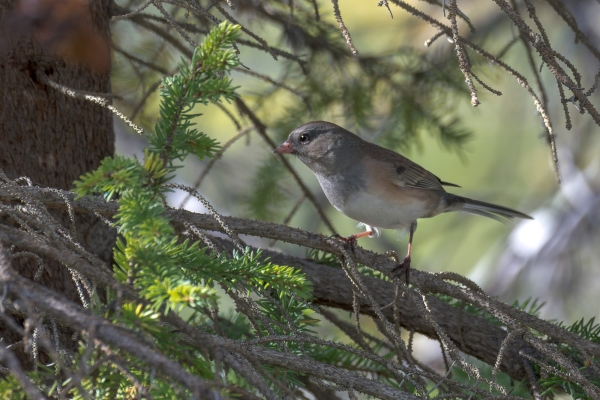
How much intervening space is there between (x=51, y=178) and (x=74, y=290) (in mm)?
423

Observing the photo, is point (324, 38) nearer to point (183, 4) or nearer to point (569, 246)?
point (183, 4)

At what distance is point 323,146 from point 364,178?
308 millimetres

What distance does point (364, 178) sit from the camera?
10.5ft

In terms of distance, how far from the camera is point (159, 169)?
4.23 ft

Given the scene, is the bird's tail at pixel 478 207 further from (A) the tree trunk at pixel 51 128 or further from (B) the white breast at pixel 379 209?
(A) the tree trunk at pixel 51 128

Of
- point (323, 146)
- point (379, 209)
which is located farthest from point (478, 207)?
point (323, 146)

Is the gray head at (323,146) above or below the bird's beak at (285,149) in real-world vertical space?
above

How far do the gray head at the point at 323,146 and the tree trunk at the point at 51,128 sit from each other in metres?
1.07

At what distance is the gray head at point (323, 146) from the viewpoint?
325cm

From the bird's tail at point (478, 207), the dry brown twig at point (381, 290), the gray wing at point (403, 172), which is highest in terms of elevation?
the bird's tail at point (478, 207)

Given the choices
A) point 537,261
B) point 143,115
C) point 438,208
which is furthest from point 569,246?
point 143,115

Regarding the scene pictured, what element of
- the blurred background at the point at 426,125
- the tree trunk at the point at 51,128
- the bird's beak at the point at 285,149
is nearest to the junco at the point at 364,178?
the bird's beak at the point at 285,149

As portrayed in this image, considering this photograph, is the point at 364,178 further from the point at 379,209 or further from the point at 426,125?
the point at 426,125

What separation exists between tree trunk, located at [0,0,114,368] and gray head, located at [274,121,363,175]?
107 centimetres
